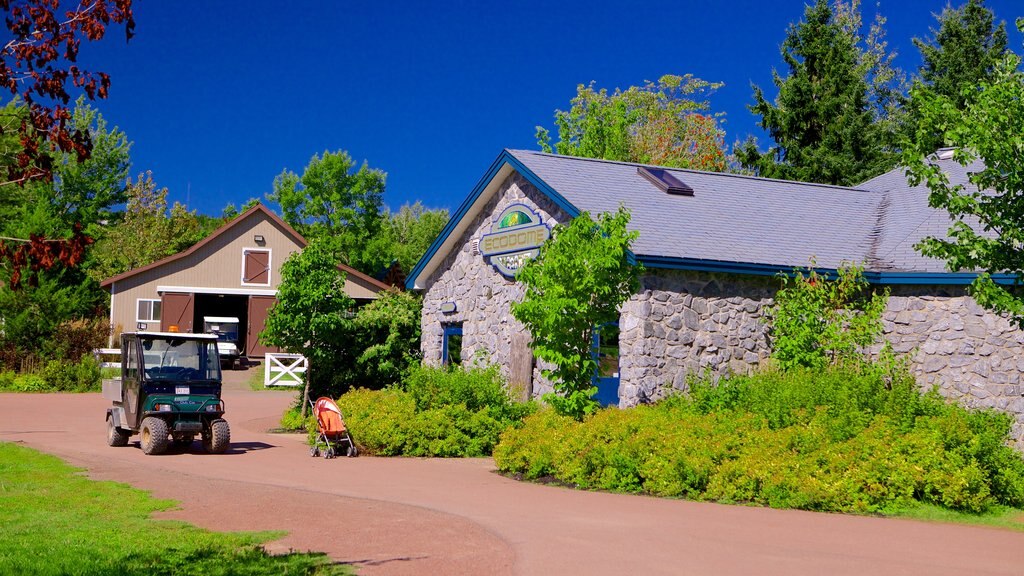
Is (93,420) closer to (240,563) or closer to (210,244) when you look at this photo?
(240,563)

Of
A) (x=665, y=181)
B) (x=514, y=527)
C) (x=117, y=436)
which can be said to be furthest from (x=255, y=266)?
(x=514, y=527)

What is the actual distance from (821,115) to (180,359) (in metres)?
27.5

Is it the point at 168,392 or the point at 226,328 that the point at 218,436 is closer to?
the point at 168,392

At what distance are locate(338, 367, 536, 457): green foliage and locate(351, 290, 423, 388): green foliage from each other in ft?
17.0

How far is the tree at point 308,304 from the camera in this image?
66.3ft

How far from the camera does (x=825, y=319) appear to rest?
16.4 m

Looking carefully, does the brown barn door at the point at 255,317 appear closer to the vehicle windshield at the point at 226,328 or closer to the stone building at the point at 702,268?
the vehicle windshield at the point at 226,328

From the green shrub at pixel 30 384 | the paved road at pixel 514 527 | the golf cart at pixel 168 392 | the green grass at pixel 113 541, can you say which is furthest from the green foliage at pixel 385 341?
the green grass at pixel 113 541

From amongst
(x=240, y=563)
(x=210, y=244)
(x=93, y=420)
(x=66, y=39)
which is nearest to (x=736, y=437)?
(x=240, y=563)

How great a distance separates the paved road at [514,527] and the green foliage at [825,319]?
17.1ft

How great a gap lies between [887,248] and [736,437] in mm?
7519

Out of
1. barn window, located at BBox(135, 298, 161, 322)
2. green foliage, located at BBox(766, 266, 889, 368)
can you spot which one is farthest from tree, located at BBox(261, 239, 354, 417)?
barn window, located at BBox(135, 298, 161, 322)

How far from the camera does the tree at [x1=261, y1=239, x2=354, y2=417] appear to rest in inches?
795

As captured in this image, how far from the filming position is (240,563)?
24.9 feet
